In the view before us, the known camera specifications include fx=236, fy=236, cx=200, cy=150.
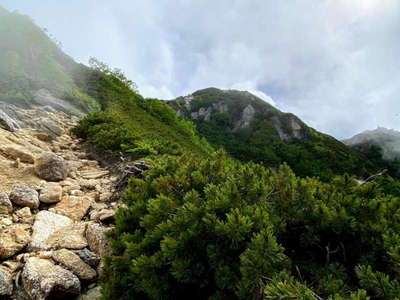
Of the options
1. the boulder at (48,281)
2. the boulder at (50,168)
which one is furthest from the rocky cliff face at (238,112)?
the boulder at (48,281)

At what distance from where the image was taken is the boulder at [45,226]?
3.31m

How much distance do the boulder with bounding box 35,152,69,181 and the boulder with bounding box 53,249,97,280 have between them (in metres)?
2.75

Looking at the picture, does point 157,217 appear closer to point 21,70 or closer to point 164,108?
point 21,70

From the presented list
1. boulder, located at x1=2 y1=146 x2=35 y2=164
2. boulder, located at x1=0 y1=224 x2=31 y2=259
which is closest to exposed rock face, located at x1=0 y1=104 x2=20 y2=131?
boulder, located at x1=2 y1=146 x2=35 y2=164

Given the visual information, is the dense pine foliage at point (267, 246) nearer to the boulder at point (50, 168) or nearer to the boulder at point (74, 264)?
the boulder at point (74, 264)

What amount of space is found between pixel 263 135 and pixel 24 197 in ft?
253

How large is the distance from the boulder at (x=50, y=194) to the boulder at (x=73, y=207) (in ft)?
0.39

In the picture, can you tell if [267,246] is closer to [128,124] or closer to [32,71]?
[128,124]

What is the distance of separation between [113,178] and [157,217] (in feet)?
14.8

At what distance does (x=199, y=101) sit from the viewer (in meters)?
106

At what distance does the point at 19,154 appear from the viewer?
5809 mm

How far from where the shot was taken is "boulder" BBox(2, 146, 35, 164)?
574 centimetres

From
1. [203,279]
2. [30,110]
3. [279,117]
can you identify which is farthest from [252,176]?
[279,117]

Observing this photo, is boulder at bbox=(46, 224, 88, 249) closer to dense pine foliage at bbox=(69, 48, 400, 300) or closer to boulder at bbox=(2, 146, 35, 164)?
dense pine foliage at bbox=(69, 48, 400, 300)
